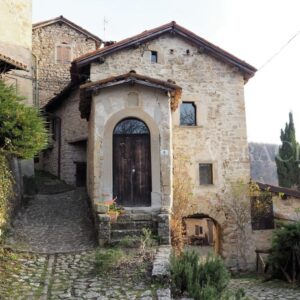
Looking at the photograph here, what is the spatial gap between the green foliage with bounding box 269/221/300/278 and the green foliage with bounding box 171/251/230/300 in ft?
17.9

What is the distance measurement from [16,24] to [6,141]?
35.0ft

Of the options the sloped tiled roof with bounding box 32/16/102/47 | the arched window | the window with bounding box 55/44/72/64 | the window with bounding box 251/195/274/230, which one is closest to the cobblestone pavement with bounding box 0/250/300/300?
the arched window

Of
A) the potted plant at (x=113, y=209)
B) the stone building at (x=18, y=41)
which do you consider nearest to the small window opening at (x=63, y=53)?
the stone building at (x=18, y=41)

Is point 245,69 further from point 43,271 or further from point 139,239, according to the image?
point 43,271

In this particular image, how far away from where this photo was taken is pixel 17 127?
1009 centimetres

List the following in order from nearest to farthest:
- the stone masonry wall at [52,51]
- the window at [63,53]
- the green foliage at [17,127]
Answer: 1. the green foliage at [17,127]
2. the stone masonry wall at [52,51]
3. the window at [63,53]

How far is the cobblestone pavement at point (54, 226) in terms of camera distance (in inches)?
404

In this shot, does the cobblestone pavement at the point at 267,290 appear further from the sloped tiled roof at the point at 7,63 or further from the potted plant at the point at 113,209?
the sloped tiled roof at the point at 7,63

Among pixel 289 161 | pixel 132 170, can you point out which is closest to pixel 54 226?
pixel 132 170

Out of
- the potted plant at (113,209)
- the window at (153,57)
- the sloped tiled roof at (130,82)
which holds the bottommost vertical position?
the potted plant at (113,209)

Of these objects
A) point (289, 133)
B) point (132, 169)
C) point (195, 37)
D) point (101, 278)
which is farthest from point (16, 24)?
point (289, 133)

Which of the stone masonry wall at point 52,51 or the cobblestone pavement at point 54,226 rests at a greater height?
the stone masonry wall at point 52,51

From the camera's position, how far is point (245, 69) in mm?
17266

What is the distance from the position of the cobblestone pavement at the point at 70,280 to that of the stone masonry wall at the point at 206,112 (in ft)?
27.6
